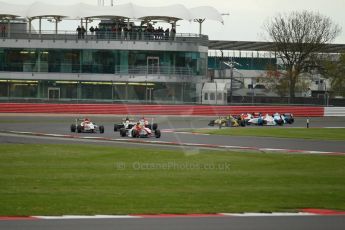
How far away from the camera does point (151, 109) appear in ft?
169

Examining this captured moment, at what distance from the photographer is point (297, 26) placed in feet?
257

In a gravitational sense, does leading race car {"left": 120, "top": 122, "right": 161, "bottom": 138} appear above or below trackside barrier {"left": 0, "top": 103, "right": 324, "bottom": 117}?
below

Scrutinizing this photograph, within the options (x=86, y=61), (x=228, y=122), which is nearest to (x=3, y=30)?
(x=86, y=61)

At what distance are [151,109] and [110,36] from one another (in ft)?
43.1

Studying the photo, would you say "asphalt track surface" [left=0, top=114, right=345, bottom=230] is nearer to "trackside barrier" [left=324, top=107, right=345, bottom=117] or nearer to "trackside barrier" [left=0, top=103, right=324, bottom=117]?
"trackside barrier" [left=324, top=107, right=345, bottom=117]

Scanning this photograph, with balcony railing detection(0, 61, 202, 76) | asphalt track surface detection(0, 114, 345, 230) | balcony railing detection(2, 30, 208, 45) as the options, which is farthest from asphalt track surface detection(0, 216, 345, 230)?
balcony railing detection(2, 30, 208, 45)

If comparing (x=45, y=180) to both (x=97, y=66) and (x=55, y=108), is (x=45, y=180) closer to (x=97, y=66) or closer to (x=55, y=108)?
(x=55, y=108)

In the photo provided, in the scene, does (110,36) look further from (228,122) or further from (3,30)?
(228,122)

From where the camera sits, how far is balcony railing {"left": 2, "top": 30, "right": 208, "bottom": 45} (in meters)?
62.0

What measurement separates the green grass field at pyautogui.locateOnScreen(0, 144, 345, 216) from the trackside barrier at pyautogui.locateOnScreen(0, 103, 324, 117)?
25434mm

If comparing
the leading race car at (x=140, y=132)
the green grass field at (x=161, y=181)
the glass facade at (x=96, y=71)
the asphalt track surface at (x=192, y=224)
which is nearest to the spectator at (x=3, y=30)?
the glass facade at (x=96, y=71)

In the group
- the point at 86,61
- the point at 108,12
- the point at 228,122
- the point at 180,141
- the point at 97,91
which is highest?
the point at 108,12

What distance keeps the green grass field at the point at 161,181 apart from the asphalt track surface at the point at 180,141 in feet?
2.86

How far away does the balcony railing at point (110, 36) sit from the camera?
61969 mm
